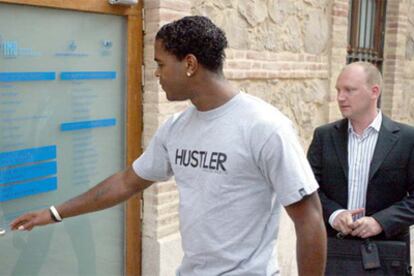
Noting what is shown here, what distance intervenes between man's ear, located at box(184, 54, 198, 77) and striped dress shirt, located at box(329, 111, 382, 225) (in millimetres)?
1482

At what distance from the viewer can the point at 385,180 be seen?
10.9 feet

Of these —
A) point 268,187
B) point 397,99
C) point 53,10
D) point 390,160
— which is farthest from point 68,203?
point 397,99

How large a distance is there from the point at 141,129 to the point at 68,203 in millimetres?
1483

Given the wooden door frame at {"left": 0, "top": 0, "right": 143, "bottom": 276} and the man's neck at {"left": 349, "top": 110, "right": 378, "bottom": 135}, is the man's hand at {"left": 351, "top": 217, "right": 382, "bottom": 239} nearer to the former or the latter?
the man's neck at {"left": 349, "top": 110, "right": 378, "bottom": 135}

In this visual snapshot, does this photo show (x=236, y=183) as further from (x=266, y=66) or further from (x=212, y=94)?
(x=266, y=66)

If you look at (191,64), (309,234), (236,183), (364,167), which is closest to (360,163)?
(364,167)

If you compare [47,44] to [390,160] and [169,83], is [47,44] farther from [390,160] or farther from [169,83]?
[390,160]

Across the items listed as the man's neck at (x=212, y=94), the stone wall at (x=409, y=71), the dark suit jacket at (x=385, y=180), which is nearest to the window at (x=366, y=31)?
the stone wall at (x=409, y=71)

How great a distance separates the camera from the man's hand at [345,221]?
10.7ft

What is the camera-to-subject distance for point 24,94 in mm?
3375

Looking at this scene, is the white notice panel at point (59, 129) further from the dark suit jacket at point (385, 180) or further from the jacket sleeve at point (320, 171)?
the dark suit jacket at point (385, 180)

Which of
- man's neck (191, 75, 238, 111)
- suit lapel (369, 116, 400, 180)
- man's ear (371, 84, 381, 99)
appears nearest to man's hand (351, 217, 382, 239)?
suit lapel (369, 116, 400, 180)

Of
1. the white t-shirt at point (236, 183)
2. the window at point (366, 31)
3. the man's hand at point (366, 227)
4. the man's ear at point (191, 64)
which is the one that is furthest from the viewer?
the window at point (366, 31)

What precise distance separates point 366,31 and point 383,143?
4.65 meters
